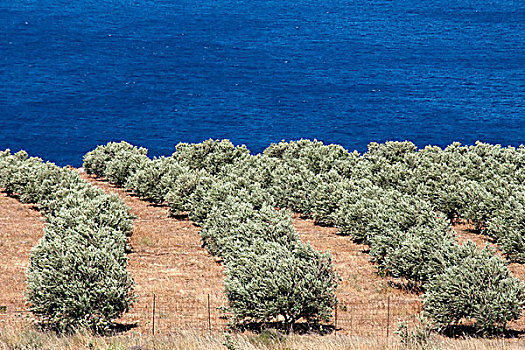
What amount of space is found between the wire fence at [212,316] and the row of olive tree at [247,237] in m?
1.03

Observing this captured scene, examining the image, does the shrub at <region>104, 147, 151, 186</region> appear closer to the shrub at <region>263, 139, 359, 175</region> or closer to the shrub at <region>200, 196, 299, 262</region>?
the shrub at <region>263, 139, 359, 175</region>

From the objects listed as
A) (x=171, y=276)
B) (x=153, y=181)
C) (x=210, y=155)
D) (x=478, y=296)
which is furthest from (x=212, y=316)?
(x=210, y=155)

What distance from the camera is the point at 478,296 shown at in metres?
21.6

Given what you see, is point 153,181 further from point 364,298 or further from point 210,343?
point 210,343

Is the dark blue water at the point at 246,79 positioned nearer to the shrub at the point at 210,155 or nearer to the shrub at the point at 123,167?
the shrub at the point at 210,155

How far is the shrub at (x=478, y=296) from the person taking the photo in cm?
2136

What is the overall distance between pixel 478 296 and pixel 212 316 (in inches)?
359

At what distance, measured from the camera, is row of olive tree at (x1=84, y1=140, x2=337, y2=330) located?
21.4 m

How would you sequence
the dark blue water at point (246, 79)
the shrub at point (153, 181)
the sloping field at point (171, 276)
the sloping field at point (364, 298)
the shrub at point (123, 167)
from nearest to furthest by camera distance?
the sloping field at point (364, 298)
the sloping field at point (171, 276)
the shrub at point (153, 181)
the shrub at point (123, 167)
the dark blue water at point (246, 79)

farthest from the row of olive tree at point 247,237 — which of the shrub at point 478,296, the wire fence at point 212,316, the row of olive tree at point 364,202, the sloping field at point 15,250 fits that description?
the sloping field at point 15,250

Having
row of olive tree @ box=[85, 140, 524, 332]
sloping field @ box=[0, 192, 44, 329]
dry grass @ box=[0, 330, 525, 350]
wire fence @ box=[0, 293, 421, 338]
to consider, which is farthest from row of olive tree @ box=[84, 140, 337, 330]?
sloping field @ box=[0, 192, 44, 329]

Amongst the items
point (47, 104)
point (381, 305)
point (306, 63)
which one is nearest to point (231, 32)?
point (306, 63)

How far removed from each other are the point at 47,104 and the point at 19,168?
83.9m

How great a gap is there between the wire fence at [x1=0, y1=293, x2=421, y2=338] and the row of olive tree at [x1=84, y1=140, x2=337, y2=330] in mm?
1029
